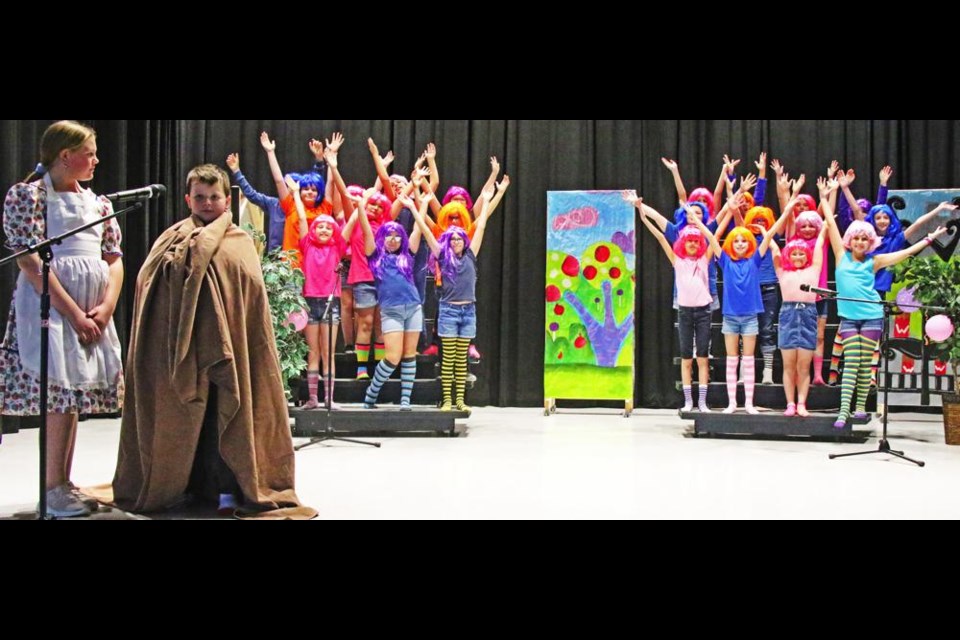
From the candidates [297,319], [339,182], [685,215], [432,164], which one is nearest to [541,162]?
[432,164]

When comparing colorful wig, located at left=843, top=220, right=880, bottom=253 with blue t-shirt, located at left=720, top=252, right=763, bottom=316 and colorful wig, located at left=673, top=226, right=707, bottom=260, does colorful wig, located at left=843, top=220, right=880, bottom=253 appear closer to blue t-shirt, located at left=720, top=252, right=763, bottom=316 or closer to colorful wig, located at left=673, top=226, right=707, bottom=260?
blue t-shirt, located at left=720, top=252, right=763, bottom=316

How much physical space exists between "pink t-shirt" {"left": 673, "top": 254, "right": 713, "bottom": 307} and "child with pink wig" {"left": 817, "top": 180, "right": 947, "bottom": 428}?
981 mm

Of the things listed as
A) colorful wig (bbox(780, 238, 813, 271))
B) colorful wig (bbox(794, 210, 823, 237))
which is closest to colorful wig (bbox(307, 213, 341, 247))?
colorful wig (bbox(780, 238, 813, 271))

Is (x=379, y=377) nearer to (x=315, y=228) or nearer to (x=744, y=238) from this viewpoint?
(x=315, y=228)

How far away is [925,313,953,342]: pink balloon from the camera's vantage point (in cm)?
653

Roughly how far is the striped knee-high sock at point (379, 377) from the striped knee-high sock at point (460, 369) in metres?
0.52

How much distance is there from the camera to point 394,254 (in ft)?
23.5

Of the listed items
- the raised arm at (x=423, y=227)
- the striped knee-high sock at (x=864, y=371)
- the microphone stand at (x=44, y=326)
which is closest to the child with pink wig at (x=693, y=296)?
the striped knee-high sock at (x=864, y=371)

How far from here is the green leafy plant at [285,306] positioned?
6836mm

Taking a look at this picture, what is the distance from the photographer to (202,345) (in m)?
3.70

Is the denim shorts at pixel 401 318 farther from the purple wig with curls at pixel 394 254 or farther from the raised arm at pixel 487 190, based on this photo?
the raised arm at pixel 487 190
